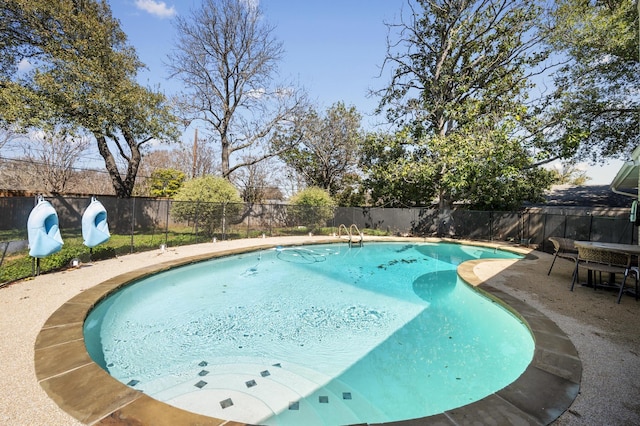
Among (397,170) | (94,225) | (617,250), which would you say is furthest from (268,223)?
(617,250)

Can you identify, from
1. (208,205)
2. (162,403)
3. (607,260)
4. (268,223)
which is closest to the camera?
(162,403)

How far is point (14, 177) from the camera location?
14.9 m

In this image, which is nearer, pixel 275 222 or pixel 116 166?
pixel 116 166

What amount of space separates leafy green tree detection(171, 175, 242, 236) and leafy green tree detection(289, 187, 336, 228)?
3.48 meters

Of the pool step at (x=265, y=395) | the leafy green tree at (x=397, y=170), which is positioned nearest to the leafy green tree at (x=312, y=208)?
the leafy green tree at (x=397, y=170)

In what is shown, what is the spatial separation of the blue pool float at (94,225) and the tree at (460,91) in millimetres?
12410

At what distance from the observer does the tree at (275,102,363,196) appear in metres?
18.4

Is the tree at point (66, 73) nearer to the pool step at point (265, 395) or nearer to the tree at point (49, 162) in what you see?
the tree at point (49, 162)

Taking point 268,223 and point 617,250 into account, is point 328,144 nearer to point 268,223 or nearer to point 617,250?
point 268,223

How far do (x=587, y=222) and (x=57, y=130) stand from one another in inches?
796

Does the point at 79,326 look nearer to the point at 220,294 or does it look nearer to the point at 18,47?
the point at 220,294

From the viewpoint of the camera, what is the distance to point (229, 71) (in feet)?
52.2

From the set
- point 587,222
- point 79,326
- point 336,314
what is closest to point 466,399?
point 336,314

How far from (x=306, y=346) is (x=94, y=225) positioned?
532 cm
